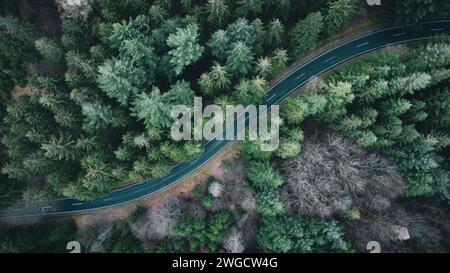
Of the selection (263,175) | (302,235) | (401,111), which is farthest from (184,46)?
(401,111)

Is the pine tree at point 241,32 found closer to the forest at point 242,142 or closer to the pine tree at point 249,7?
the forest at point 242,142

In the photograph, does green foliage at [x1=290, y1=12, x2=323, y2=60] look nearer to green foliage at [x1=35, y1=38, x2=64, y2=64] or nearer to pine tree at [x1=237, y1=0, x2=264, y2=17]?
pine tree at [x1=237, y1=0, x2=264, y2=17]

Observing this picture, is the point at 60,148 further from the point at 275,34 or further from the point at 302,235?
the point at 302,235

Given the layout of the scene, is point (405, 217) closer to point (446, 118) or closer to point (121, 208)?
point (446, 118)

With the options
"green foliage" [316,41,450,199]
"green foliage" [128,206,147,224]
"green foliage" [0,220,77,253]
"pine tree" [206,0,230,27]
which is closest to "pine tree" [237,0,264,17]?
"pine tree" [206,0,230,27]
